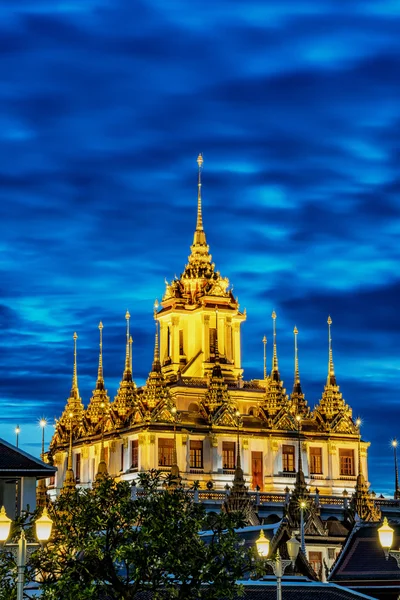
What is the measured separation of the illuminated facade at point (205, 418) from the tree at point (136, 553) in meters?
64.8

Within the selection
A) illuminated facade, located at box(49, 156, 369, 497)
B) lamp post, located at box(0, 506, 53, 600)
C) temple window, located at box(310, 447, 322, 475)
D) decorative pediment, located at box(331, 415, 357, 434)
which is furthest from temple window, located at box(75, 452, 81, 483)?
lamp post, located at box(0, 506, 53, 600)

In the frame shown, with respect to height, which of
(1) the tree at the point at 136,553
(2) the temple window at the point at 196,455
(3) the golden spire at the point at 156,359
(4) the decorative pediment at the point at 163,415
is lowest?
(1) the tree at the point at 136,553

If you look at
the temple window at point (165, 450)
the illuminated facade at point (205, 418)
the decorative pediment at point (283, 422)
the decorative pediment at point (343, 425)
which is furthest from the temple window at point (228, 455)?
the decorative pediment at point (343, 425)

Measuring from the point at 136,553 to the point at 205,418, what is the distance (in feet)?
243

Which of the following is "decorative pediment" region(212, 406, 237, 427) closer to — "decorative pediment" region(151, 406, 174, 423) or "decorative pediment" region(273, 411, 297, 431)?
"decorative pediment" region(151, 406, 174, 423)

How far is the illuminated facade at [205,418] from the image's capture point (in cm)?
10888

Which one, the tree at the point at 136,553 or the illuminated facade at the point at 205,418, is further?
the illuminated facade at the point at 205,418

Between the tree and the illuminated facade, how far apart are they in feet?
213

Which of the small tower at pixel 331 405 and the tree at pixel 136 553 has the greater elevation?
the small tower at pixel 331 405

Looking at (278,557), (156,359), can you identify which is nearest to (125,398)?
(156,359)

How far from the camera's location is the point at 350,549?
A: 205 ft

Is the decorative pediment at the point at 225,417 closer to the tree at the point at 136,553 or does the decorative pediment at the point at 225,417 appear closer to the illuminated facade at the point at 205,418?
the illuminated facade at the point at 205,418

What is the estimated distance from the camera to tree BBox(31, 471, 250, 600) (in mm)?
37094

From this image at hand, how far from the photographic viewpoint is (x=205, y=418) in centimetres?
11119
